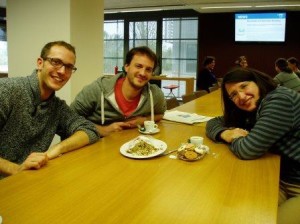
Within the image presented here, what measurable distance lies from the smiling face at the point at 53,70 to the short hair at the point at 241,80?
0.93 meters

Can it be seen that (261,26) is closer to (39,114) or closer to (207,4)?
(207,4)

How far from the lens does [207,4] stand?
281 inches

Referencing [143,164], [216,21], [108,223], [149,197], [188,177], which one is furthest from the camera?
[216,21]

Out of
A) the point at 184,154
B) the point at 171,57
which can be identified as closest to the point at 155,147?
the point at 184,154

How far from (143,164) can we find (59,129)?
711mm

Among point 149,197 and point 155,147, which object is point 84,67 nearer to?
point 155,147

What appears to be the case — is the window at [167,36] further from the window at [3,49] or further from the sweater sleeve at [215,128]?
the sweater sleeve at [215,128]

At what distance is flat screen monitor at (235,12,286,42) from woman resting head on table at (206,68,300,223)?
6.65m

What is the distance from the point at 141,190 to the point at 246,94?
887mm

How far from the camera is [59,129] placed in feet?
6.47

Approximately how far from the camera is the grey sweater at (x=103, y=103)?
2232mm

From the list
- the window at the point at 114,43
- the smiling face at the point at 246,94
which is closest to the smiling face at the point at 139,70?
the smiling face at the point at 246,94

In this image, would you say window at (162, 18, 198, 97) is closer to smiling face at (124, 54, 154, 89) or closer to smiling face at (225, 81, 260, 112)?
smiling face at (124, 54, 154, 89)

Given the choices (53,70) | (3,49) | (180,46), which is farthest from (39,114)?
(3,49)
